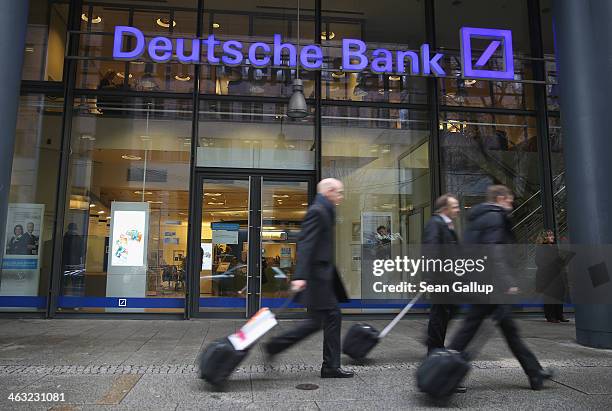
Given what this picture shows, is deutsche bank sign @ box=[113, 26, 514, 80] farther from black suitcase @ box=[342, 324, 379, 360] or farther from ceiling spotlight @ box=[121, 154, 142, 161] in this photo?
black suitcase @ box=[342, 324, 379, 360]

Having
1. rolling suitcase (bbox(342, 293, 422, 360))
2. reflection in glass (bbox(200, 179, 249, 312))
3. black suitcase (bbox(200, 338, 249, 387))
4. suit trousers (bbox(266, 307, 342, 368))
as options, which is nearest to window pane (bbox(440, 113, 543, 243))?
reflection in glass (bbox(200, 179, 249, 312))

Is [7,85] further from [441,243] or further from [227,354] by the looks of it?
[441,243]

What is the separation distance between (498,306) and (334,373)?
1.60 meters

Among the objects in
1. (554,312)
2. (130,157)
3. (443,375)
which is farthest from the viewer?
(130,157)

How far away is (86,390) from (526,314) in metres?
8.15

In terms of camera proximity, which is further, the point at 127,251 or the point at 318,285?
the point at 127,251

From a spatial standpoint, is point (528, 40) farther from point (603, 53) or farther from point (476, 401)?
point (476, 401)

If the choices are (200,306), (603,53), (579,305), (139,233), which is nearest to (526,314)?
(579,305)

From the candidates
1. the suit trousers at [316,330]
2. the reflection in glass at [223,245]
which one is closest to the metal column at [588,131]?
the suit trousers at [316,330]

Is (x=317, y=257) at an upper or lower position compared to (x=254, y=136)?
lower

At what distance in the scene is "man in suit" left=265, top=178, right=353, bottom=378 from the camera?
4.61 meters

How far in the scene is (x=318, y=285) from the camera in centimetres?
465

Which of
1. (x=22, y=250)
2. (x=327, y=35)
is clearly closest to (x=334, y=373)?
(x=22, y=250)

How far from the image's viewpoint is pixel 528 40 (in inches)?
423
